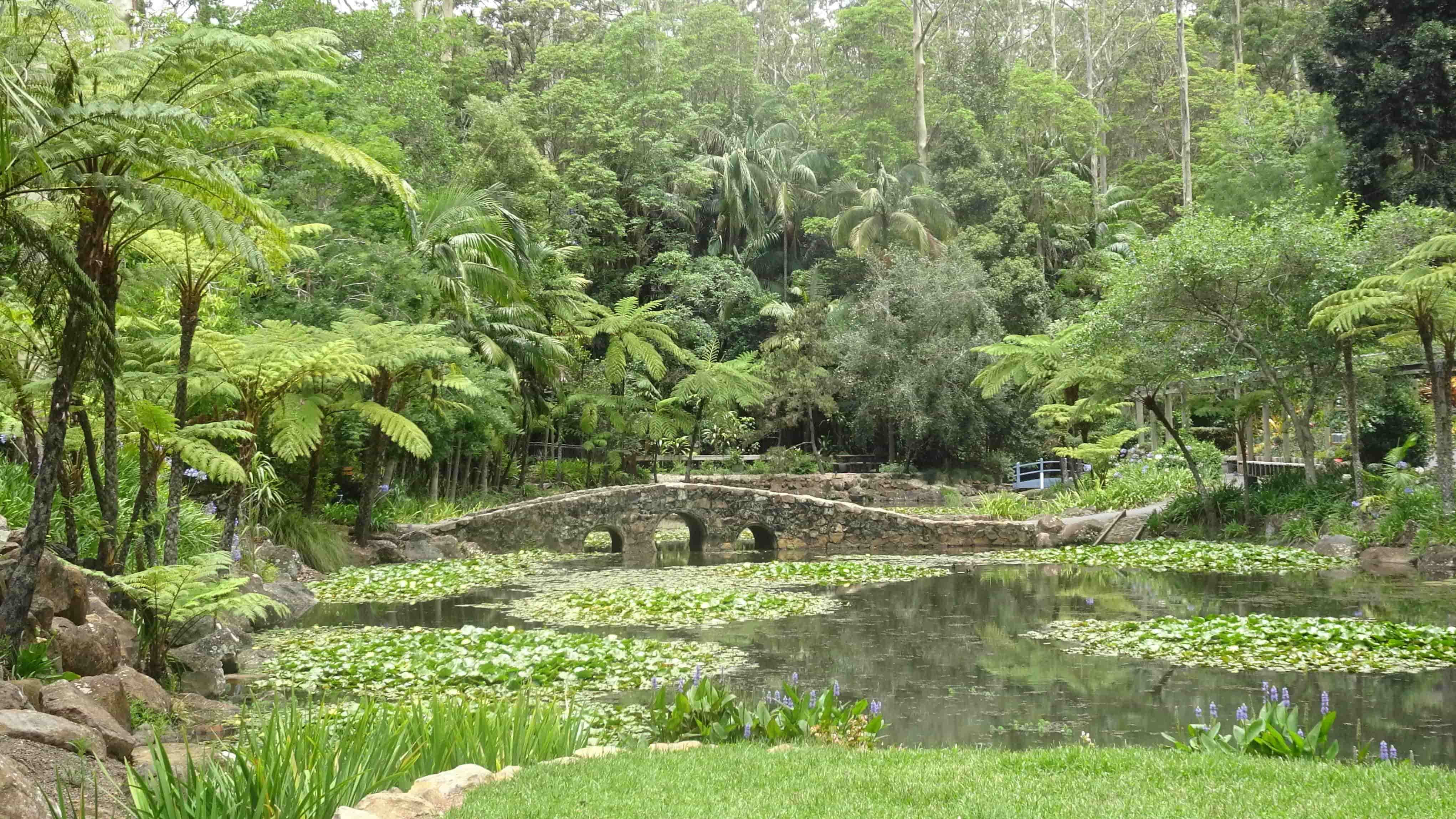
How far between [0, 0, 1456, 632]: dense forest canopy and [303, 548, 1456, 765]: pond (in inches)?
150

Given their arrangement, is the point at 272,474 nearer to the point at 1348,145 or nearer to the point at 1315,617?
the point at 1315,617

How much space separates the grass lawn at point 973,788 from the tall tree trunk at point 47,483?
3.58m

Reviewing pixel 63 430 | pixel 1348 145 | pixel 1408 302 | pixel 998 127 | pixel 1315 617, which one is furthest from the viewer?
pixel 998 127

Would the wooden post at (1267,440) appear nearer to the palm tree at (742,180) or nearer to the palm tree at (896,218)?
the palm tree at (896,218)

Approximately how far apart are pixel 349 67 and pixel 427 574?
13.6 m

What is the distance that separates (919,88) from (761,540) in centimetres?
2195

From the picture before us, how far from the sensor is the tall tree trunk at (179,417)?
27.8 feet

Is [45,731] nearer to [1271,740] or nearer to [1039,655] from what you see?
[1271,740]

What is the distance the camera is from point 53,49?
276 inches

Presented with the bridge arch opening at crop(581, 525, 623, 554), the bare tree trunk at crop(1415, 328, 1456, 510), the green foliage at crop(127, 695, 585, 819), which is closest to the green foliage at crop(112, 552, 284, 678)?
the green foliage at crop(127, 695, 585, 819)

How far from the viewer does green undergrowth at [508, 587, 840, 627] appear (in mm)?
11844

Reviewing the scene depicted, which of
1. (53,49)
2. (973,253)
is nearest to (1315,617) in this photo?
(53,49)

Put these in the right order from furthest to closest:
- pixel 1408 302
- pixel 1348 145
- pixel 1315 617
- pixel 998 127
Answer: pixel 998 127 < pixel 1348 145 < pixel 1408 302 < pixel 1315 617

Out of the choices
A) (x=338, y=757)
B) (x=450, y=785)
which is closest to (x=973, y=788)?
(x=450, y=785)
